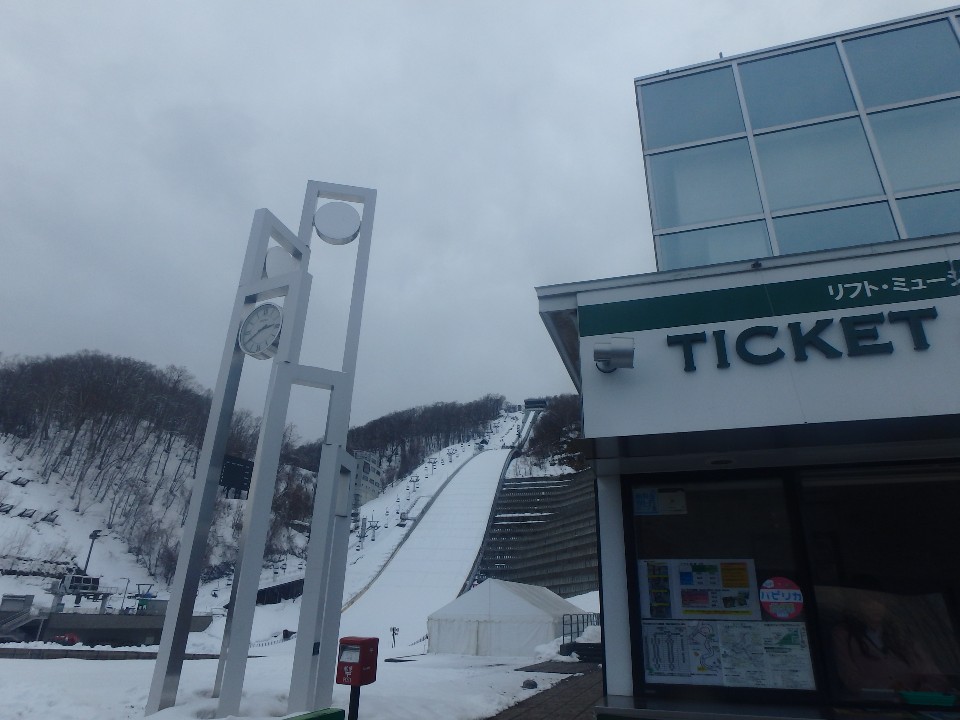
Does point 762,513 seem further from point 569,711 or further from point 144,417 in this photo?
point 144,417

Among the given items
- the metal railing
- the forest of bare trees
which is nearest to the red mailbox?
the metal railing

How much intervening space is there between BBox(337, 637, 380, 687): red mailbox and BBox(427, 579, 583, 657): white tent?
38.8 ft

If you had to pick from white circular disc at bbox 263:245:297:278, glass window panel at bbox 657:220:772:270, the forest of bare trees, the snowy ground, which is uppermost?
the forest of bare trees

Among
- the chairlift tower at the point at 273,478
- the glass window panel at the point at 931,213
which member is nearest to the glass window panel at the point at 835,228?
the glass window panel at the point at 931,213

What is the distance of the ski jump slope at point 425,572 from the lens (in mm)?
23719

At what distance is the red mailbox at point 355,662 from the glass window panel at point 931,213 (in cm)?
704

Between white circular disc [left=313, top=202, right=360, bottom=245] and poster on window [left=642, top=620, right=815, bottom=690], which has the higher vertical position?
white circular disc [left=313, top=202, right=360, bottom=245]

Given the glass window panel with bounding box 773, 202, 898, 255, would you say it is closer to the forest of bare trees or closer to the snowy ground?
the snowy ground

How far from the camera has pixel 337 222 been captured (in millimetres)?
8836

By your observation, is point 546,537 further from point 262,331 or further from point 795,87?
point 795,87

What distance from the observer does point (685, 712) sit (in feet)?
13.6

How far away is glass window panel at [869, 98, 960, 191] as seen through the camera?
20.1ft

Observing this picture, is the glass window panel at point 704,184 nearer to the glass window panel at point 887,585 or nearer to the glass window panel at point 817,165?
the glass window panel at point 817,165

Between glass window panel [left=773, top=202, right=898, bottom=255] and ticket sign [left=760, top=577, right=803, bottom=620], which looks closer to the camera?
ticket sign [left=760, top=577, right=803, bottom=620]
